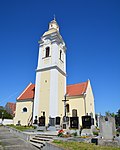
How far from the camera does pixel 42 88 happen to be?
2797 centimetres

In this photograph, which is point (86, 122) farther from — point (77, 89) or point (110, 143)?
point (77, 89)

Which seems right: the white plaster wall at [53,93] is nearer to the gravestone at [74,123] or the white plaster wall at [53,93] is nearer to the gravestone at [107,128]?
the gravestone at [74,123]

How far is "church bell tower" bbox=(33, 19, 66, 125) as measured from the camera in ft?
85.3

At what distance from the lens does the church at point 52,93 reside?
26391mm

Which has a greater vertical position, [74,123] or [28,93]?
[28,93]

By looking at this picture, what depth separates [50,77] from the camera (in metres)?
27.9

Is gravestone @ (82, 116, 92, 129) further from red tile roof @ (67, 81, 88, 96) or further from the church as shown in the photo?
red tile roof @ (67, 81, 88, 96)

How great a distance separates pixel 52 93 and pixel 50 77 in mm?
3159

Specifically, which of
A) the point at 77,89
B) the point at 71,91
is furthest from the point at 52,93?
the point at 77,89

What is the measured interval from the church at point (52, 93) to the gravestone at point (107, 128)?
534 inches

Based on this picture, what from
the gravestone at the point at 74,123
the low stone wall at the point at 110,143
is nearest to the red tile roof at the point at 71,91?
the gravestone at the point at 74,123

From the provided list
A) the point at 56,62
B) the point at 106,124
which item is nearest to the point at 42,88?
the point at 56,62

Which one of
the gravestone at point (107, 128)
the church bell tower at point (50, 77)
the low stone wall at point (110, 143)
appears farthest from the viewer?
the church bell tower at point (50, 77)

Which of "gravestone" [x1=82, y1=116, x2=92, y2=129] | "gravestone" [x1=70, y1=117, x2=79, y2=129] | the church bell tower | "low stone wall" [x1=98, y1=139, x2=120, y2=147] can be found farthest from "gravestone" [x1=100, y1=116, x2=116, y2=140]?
the church bell tower
